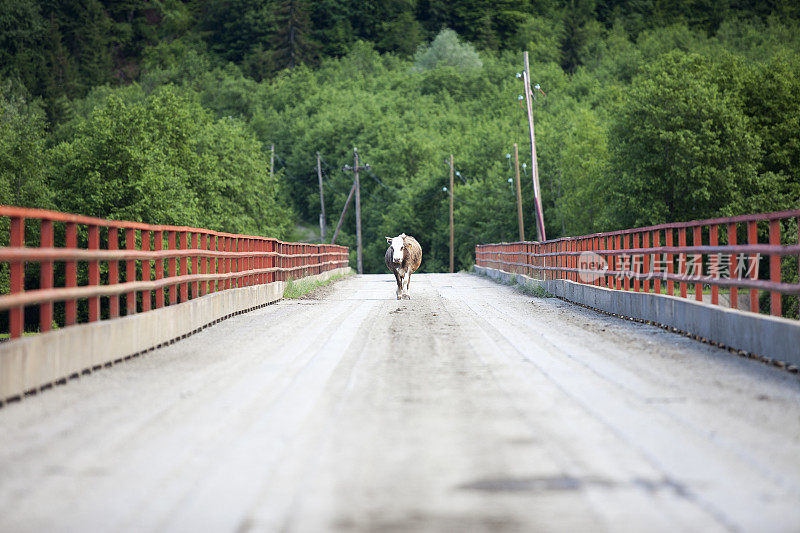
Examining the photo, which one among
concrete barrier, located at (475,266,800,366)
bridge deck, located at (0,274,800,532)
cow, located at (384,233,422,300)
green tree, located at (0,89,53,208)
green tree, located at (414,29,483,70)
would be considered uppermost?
green tree, located at (414,29,483,70)

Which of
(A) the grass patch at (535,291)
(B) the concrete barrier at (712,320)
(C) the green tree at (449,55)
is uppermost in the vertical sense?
(C) the green tree at (449,55)

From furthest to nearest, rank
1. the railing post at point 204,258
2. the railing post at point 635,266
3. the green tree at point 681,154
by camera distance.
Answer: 1. the green tree at point 681,154
2. the railing post at point 635,266
3. the railing post at point 204,258

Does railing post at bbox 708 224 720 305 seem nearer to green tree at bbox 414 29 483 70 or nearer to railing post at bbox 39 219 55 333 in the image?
railing post at bbox 39 219 55 333

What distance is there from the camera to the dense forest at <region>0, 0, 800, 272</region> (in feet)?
199

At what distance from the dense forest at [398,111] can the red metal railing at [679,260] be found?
117ft

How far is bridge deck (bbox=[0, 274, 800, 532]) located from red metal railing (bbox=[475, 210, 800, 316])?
1160 mm

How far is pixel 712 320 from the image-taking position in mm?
11773

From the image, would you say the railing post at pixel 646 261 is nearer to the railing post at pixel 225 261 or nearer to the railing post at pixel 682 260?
the railing post at pixel 682 260

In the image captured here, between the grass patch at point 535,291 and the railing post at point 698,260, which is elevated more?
the railing post at point 698,260

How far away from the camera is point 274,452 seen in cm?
571

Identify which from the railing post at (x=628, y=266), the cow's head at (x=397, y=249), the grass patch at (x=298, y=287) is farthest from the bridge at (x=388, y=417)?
the cow's head at (x=397, y=249)

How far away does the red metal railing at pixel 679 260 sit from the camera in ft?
34.4

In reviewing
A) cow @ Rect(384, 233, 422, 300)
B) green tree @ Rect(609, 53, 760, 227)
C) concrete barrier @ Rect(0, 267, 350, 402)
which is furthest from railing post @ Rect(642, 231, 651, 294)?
green tree @ Rect(609, 53, 760, 227)

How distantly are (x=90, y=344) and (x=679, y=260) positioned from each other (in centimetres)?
775
